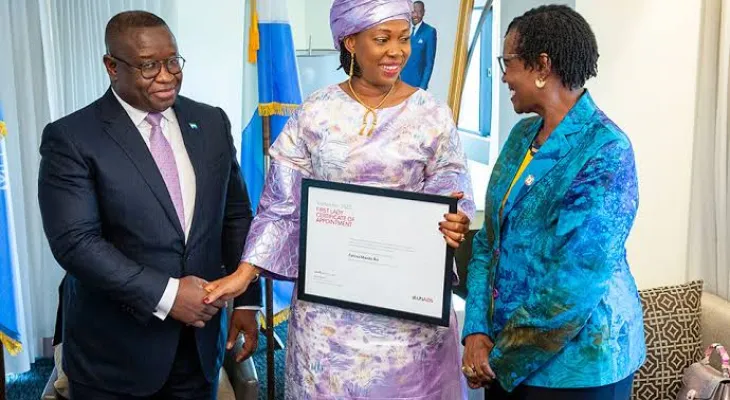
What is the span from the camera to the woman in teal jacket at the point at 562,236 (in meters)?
1.65

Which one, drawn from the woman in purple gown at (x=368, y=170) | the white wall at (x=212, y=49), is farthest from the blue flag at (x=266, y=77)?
the woman in purple gown at (x=368, y=170)

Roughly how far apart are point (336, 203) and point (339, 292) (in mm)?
244

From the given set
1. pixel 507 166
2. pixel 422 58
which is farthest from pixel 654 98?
pixel 507 166

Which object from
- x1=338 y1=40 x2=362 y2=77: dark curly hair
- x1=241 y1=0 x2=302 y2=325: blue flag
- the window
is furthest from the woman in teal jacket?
x1=241 y1=0 x2=302 y2=325: blue flag

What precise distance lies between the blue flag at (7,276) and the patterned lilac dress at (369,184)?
2.24 metres

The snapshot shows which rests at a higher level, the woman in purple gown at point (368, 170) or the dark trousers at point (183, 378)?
the woman in purple gown at point (368, 170)

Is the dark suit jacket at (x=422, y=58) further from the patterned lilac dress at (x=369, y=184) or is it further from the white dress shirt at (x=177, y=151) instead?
the white dress shirt at (x=177, y=151)

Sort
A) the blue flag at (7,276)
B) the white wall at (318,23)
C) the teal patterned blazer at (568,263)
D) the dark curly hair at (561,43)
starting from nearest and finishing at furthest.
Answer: the teal patterned blazer at (568,263), the dark curly hair at (561,43), the blue flag at (7,276), the white wall at (318,23)

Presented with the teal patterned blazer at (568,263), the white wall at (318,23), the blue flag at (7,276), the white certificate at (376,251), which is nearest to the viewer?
the teal patterned blazer at (568,263)

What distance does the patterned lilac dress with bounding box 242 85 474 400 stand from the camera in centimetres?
198

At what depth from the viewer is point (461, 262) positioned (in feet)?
12.6

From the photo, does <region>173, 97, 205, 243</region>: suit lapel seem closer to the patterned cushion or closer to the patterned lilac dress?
the patterned lilac dress

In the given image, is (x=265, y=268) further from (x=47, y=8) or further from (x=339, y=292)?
(x=47, y=8)

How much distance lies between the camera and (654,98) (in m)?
3.23
